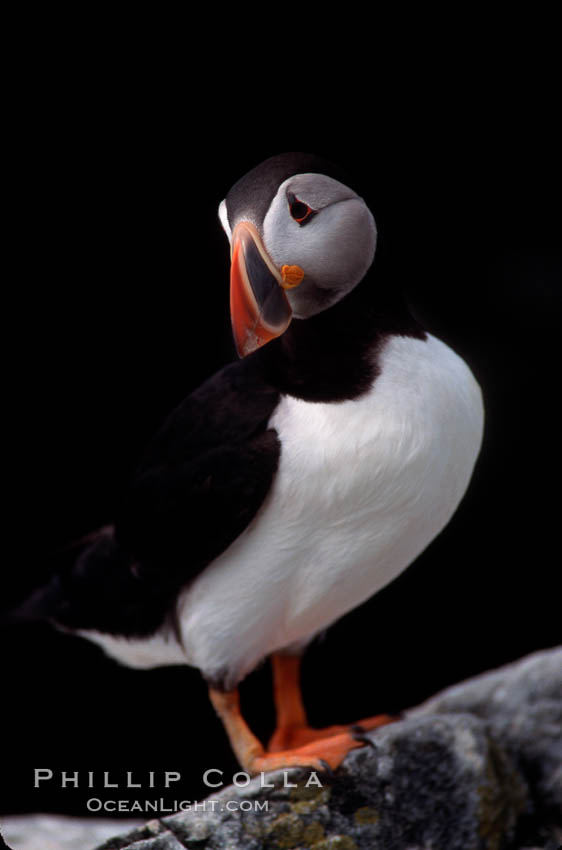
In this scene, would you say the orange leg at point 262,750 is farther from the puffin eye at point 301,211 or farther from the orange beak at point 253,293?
the puffin eye at point 301,211

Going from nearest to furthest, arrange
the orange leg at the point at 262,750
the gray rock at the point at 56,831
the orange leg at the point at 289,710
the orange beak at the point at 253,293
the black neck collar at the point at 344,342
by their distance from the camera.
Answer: the orange beak at the point at 253,293
the black neck collar at the point at 344,342
the orange leg at the point at 262,750
the orange leg at the point at 289,710
the gray rock at the point at 56,831

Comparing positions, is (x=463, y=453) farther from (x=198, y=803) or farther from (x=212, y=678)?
(x=198, y=803)

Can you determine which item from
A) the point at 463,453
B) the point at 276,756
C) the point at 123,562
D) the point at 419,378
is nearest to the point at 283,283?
the point at 419,378

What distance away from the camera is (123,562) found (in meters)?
2.23

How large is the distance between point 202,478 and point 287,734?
68cm

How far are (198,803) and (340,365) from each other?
805 millimetres

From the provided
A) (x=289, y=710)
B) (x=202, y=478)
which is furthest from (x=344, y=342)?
(x=289, y=710)

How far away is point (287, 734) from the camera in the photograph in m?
2.41

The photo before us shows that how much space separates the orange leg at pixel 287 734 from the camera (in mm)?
2104

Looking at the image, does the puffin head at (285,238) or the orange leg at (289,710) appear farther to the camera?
the orange leg at (289,710)

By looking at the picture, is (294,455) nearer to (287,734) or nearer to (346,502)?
(346,502)

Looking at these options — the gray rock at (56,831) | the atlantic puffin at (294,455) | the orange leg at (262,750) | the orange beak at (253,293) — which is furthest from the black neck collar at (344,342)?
the gray rock at (56,831)

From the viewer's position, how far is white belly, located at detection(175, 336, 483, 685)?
6.28 ft

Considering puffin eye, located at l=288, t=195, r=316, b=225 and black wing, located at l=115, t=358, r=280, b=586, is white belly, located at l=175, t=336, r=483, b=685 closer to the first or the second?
black wing, located at l=115, t=358, r=280, b=586
